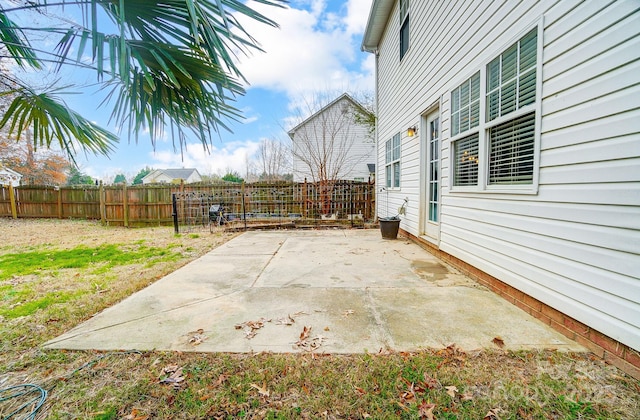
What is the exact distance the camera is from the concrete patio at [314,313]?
2.00 meters

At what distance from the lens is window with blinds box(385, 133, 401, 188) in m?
6.56

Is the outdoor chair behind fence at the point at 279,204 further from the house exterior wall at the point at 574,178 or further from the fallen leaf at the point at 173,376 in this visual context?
the fallen leaf at the point at 173,376

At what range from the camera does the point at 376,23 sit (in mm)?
7094

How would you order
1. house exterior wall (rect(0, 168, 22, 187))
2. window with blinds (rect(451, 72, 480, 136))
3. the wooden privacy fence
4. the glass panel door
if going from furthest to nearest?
house exterior wall (rect(0, 168, 22, 187)), the wooden privacy fence, the glass panel door, window with blinds (rect(451, 72, 480, 136))

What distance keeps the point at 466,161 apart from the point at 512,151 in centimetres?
89

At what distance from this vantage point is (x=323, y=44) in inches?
428

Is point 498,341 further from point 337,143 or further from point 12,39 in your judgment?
point 337,143

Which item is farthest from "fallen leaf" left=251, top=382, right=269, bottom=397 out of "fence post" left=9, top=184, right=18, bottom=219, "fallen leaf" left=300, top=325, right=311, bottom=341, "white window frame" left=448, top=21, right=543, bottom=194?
"fence post" left=9, top=184, right=18, bottom=219

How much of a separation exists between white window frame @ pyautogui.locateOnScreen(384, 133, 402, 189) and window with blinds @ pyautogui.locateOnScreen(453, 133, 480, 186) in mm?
2438

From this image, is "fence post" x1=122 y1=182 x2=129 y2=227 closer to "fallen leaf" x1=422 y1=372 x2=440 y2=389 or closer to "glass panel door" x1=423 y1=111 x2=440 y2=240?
"glass panel door" x1=423 y1=111 x2=440 y2=240

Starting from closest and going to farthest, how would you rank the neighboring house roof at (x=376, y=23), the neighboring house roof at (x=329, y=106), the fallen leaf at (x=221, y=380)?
the fallen leaf at (x=221, y=380) < the neighboring house roof at (x=376, y=23) < the neighboring house roof at (x=329, y=106)

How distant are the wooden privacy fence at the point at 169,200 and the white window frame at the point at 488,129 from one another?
505cm

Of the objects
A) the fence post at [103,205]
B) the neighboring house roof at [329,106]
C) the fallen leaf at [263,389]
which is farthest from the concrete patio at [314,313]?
the neighboring house roof at [329,106]

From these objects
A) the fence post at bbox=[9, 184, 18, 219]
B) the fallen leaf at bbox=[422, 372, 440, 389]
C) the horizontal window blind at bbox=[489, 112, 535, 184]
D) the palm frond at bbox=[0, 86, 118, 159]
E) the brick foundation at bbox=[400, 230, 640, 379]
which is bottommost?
the fallen leaf at bbox=[422, 372, 440, 389]
